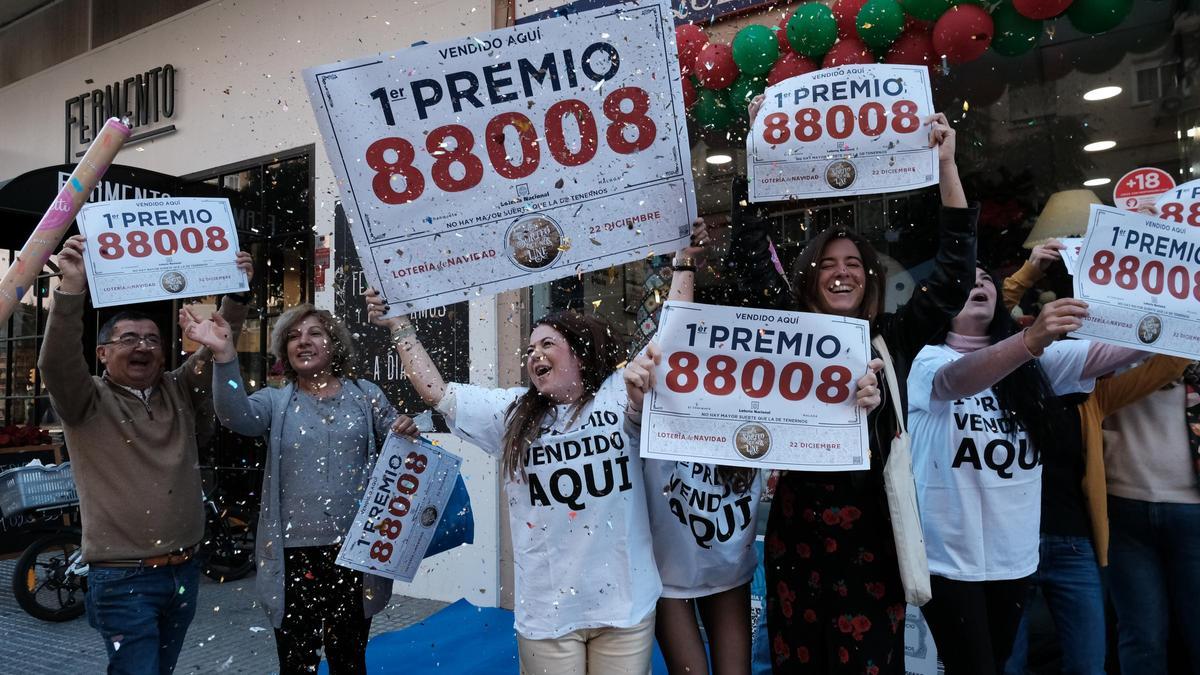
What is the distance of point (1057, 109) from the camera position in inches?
146

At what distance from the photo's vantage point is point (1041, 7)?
309 cm

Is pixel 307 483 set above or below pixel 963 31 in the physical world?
below

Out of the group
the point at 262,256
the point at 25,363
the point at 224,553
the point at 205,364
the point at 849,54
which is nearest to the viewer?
the point at 205,364

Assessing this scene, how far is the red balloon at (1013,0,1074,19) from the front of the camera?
308cm

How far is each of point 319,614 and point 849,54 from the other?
305 centimetres

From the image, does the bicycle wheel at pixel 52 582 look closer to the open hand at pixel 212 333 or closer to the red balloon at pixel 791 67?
the open hand at pixel 212 333

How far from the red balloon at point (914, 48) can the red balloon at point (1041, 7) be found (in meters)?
0.34

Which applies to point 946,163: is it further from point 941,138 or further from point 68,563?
point 68,563

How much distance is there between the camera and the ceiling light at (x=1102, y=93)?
11.8 feet

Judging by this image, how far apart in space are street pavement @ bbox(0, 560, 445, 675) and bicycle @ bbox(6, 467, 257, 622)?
5.0 inches

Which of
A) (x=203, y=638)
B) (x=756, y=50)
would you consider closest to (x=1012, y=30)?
(x=756, y=50)

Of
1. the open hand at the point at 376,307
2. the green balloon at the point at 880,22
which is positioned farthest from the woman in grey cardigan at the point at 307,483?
the green balloon at the point at 880,22

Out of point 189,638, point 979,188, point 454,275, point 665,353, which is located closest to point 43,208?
point 189,638

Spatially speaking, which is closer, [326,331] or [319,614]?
[319,614]
